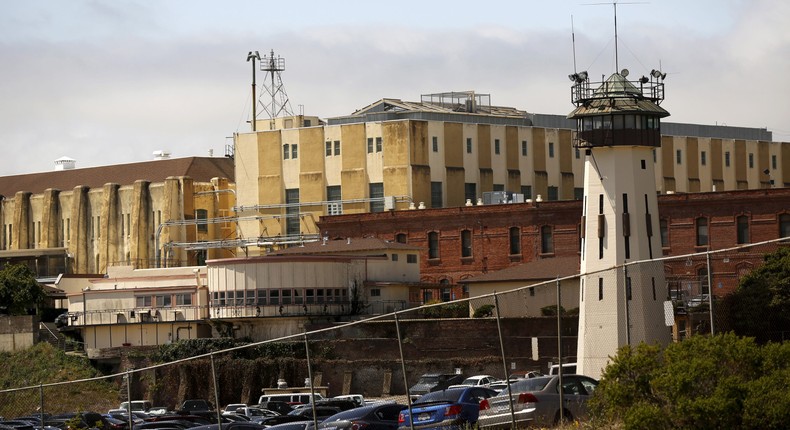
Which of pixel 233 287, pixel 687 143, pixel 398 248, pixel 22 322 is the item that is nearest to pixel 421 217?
pixel 398 248

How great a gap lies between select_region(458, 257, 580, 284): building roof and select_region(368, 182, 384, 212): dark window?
58.0 ft

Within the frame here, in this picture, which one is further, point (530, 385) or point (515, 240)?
point (515, 240)

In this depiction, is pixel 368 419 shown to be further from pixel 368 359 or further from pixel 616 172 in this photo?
pixel 368 359

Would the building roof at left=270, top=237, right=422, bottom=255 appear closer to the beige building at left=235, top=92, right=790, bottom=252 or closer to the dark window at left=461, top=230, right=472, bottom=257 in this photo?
the dark window at left=461, top=230, right=472, bottom=257

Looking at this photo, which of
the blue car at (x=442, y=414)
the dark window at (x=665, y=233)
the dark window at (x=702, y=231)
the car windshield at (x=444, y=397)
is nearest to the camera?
the blue car at (x=442, y=414)

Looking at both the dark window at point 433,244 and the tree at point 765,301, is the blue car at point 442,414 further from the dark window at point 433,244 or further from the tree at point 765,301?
the dark window at point 433,244

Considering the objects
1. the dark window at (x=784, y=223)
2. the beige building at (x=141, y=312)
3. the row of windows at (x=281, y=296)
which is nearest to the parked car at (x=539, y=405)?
the row of windows at (x=281, y=296)

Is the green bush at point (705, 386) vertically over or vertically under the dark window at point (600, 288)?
under

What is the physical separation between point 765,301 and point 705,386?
26.1 meters

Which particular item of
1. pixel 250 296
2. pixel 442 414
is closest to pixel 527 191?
pixel 250 296

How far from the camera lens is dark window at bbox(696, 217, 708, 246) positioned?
3248 inches

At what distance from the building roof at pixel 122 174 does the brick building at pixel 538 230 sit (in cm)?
2676

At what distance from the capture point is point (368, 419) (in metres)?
32.7

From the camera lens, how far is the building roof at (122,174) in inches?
4678
